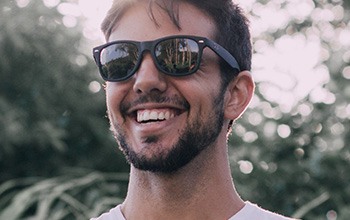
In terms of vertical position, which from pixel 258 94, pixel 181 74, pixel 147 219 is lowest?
pixel 258 94

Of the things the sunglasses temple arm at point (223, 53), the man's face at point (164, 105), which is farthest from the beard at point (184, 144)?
the sunglasses temple arm at point (223, 53)

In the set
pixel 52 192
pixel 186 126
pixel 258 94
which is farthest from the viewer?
pixel 258 94

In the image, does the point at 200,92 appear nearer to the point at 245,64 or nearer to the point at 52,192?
the point at 245,64

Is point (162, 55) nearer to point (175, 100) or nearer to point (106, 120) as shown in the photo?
point (175, 100)

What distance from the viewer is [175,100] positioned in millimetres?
2881

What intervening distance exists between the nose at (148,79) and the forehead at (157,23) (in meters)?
0.10

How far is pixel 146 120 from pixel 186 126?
0.14 m

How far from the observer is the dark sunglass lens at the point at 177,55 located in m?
2.89

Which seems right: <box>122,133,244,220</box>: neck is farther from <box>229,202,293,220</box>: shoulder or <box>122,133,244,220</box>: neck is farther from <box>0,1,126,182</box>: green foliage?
<box>0,1,126,182</box>: green foliage

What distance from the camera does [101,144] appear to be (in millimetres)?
6512

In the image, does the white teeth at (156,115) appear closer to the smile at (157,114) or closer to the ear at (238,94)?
the smile at (157,114)

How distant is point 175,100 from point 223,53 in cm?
29

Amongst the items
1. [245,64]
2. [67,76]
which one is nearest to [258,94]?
[67,76]

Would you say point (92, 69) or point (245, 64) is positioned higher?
point (245, 64)
